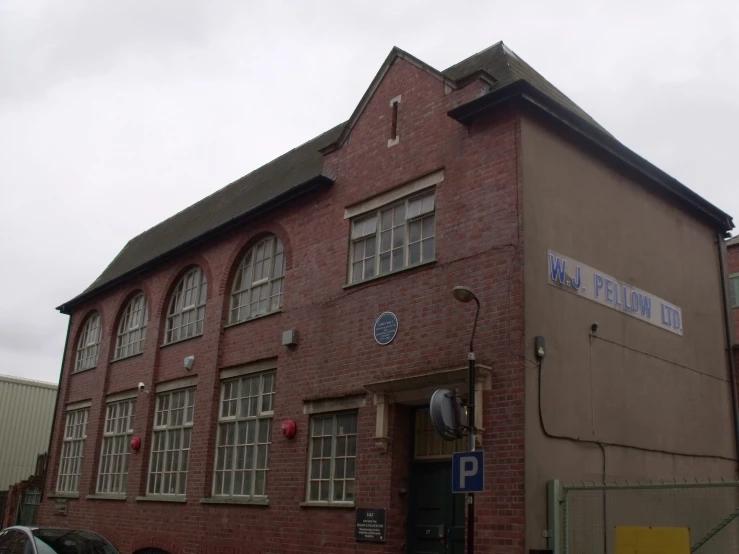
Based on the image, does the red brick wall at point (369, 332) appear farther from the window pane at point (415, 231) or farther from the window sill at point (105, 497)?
the window pane at point (415, 231)

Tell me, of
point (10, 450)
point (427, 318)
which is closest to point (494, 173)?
point (427, 318)

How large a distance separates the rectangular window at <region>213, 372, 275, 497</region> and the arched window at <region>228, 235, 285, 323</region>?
4.74 feet

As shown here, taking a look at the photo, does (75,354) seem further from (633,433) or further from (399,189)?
(633,433)

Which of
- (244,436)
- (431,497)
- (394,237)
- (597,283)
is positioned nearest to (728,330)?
(597,283)

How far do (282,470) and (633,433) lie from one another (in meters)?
5.91

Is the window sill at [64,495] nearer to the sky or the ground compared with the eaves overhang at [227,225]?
nearer to the ground

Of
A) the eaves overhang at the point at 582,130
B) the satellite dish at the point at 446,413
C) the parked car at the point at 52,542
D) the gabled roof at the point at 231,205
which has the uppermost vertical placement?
the gabled roof at the point at 231,205

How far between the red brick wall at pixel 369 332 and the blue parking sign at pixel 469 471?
123 centimetres

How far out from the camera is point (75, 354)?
79.2 ft

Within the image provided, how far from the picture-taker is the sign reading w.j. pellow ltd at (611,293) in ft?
37.3

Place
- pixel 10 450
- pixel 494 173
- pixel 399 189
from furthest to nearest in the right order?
pixel 10 450 < pixel 399 189 < pixel 494 173

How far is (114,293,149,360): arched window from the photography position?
20438 mm

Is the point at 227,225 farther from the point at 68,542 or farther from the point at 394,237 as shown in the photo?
the point at 68,542

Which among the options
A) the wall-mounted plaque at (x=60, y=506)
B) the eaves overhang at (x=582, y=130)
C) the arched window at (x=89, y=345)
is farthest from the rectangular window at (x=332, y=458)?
the arched window at (x=89, y=345)
